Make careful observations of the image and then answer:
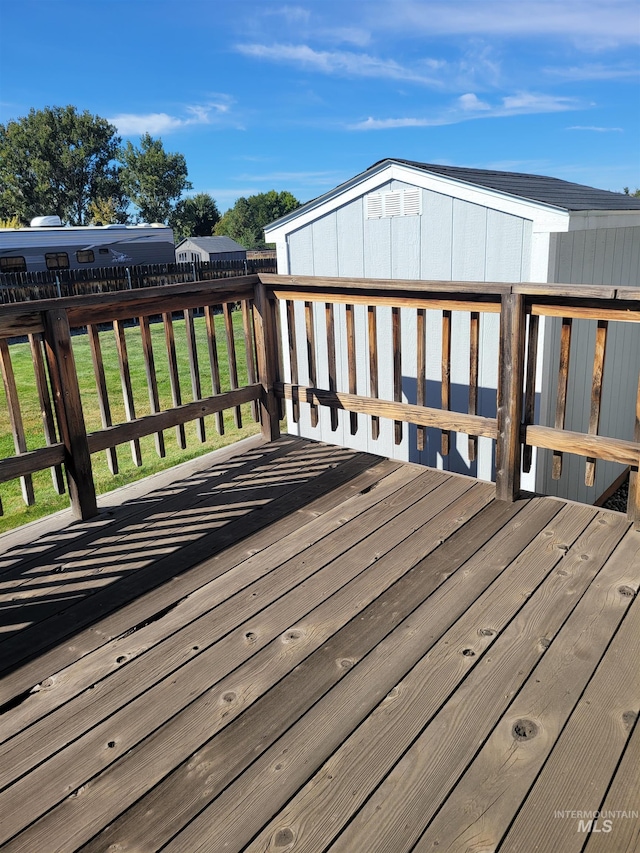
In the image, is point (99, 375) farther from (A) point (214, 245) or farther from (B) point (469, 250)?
(A) point (214, 245)

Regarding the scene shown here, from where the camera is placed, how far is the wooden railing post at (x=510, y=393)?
2646 mm

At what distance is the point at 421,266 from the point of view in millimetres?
4293

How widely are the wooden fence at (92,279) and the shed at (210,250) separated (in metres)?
17.1

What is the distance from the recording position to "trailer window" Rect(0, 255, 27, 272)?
775 inches

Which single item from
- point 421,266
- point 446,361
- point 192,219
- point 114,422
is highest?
point 192,219

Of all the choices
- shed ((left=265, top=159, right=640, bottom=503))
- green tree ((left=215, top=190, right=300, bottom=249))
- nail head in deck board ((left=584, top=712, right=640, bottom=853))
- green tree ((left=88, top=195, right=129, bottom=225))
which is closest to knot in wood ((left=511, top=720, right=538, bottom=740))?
nail head in deck board ((left=584, top=712, right=640, bottom=853))

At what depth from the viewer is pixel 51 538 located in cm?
276

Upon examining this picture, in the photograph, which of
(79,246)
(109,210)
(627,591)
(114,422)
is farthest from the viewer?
(109,210)

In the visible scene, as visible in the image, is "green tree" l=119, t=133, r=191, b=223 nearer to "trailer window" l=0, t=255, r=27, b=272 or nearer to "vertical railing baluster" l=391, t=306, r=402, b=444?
"trailer window" l=0, t=255, r=27, b=272

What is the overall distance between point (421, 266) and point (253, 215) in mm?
78196

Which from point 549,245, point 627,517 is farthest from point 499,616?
point 549,245

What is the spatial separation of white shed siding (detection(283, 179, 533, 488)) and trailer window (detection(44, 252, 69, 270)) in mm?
18696

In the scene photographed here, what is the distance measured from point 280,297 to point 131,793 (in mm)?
2716

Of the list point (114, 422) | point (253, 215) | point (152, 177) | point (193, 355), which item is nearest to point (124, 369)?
point (193, 355)
